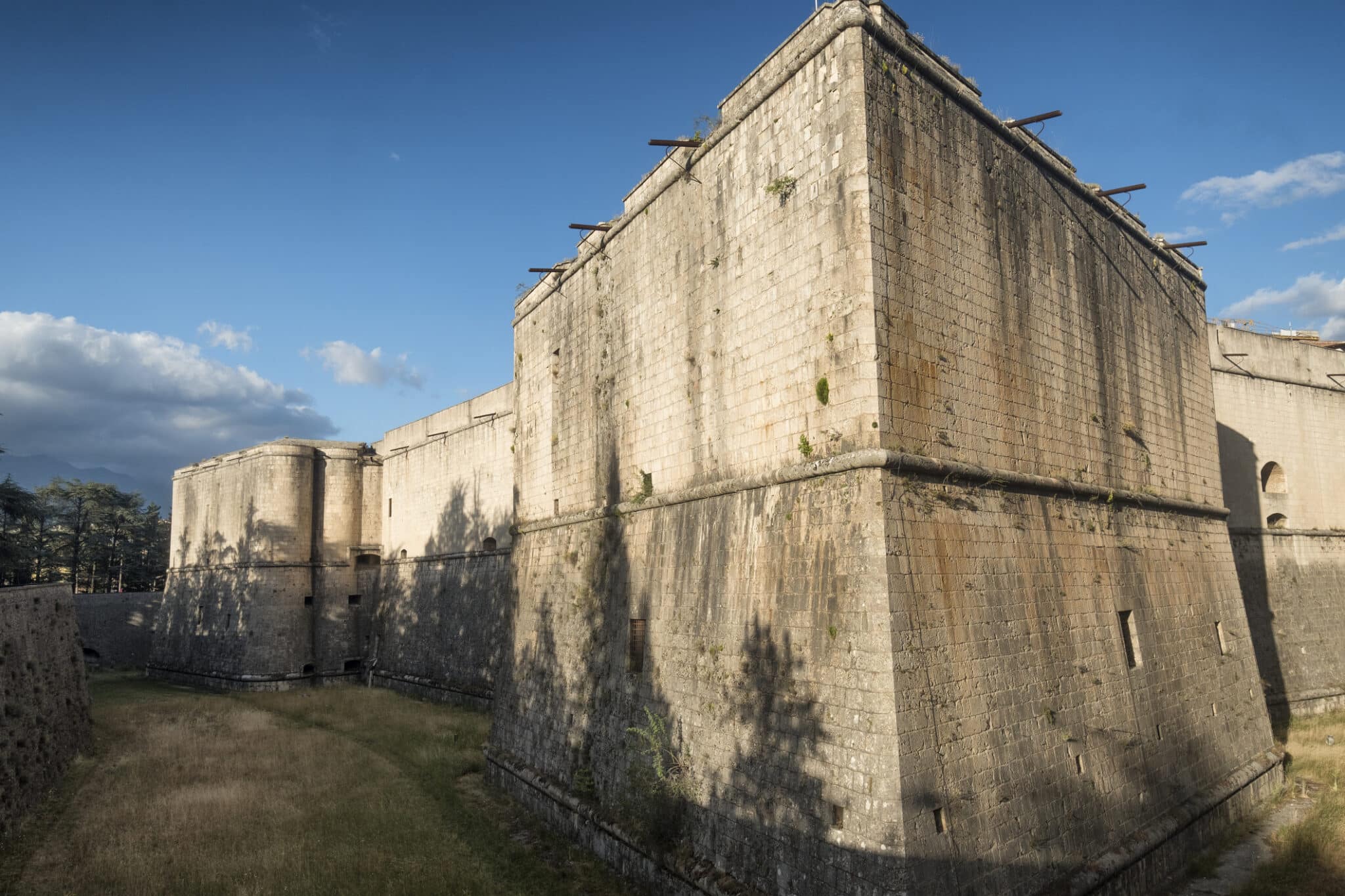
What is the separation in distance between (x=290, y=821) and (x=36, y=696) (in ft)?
22.7

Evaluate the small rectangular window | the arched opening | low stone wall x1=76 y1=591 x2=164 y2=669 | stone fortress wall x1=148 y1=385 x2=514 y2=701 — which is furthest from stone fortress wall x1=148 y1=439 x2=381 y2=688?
the arched opening

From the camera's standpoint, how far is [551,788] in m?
12.4

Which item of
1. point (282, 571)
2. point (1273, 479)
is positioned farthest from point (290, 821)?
point (1273, 479)

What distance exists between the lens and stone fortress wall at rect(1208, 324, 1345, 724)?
18594 mm

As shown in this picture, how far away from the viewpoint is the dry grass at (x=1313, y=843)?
30.0 ft

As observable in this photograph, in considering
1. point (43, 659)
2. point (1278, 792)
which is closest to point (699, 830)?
point (1278, 792)

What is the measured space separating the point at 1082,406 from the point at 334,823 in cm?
1265

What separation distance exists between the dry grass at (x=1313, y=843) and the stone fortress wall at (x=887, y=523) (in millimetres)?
757

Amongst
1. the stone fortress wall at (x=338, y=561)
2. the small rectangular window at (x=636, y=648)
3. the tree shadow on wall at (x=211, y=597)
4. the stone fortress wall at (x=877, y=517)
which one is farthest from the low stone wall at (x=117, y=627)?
the small rectangular window at (x=636, y=648)

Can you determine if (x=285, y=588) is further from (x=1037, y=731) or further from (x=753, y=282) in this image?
(x=1037, y=731)

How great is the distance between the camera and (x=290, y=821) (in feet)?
40.7

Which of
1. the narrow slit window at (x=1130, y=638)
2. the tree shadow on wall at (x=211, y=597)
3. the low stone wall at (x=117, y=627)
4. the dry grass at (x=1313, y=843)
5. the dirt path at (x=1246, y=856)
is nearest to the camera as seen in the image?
the dry grass at (x=1313, y=843)

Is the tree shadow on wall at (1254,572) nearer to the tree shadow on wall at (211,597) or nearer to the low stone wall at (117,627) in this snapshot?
the tree shadow on wall at (211,597)

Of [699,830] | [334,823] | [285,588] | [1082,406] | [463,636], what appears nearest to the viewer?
[699,830]
